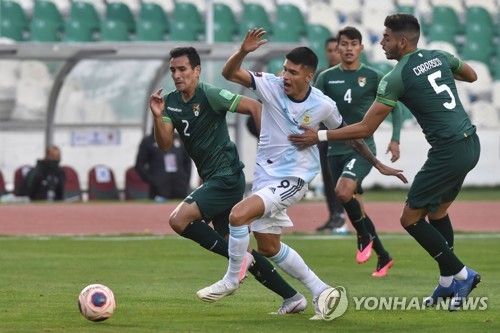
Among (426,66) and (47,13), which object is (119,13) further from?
(426,66)

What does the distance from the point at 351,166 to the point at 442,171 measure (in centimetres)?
403

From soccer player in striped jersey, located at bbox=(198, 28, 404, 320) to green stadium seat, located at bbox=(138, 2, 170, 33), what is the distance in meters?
20.3

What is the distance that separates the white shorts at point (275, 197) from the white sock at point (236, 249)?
5.6 inches

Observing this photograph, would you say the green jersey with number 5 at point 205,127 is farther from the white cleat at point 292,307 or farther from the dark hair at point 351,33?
the dark hair at point 351,33

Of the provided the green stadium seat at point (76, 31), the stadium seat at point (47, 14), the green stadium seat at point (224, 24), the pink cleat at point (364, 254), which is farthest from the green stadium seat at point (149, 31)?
the pink cleat at point (364, 254)

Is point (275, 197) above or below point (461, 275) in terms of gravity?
above

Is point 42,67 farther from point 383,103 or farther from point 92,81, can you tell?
point 383,103

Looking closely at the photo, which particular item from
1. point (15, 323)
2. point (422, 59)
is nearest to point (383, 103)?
point (422, 59)

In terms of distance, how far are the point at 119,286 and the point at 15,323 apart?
2.68 meters

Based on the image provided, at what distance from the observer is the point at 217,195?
32.3 ft

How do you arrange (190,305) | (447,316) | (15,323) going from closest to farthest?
(15,323), (447,316), (190,305)

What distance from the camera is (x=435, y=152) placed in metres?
9.33

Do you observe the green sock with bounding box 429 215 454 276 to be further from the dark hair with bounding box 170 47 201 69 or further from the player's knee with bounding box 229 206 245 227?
the dark hair with bounding box 170 47 201 69

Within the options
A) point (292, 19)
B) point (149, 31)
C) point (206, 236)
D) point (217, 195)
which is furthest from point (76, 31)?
point (206, 236)
